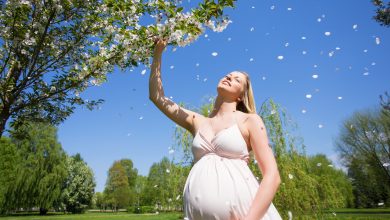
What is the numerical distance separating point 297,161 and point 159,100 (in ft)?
34.5

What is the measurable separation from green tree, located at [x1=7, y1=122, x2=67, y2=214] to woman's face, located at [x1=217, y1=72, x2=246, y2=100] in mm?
43549

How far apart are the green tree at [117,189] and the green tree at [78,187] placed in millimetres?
14902

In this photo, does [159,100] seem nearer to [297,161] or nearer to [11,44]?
[11,44]

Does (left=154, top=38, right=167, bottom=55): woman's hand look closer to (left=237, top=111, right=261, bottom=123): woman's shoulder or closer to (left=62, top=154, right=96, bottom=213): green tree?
(left=237, top=111, right=261, bottom=123): woman's shoulder

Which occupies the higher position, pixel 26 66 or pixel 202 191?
pixel 26 66

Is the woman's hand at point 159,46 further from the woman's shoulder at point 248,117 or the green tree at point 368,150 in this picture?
the green tree at point 368,150

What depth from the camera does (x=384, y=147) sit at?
37.3 metres

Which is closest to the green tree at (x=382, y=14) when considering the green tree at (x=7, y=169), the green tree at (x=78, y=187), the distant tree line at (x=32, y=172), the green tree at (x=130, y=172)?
the distant tree line at (x=32, y=172)

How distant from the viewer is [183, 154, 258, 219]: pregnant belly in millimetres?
2061

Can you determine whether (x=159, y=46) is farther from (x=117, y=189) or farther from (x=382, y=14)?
(x=117, y=189)

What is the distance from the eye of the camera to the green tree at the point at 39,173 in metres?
43.7

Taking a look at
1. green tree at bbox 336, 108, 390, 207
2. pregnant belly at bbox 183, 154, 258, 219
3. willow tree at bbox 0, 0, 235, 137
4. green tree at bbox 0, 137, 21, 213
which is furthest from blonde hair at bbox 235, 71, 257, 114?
green tree at bbox 0, 137, 21, 213

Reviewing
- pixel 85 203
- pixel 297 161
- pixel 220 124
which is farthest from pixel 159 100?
pixel 85 203

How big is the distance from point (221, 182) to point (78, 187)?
61857mm
